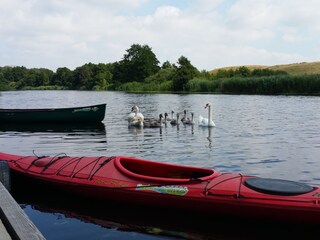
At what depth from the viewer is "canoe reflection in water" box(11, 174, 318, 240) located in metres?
6.01

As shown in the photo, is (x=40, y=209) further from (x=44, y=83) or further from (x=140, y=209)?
(x=44, y=83)

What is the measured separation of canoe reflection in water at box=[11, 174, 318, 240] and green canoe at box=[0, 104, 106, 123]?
40.8 ft

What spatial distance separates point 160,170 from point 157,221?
4.39 ft

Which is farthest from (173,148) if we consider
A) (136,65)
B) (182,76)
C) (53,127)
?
(136,65)

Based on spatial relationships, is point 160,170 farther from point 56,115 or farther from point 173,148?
point 56,115

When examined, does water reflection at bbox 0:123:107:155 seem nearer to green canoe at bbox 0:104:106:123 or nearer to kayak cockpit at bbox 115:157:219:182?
green canoe at bbox 0:104:106:123

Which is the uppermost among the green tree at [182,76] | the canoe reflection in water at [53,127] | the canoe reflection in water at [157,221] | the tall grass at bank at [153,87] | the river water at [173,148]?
the green tree at [182,76]

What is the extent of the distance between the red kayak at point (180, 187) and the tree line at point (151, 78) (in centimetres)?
4064

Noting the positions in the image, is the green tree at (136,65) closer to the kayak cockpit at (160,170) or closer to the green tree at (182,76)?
the green tree at (182,76)

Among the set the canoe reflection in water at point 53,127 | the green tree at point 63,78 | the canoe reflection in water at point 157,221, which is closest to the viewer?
the canoe reflection in water at point 157,221

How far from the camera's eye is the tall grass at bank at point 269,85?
44.8m

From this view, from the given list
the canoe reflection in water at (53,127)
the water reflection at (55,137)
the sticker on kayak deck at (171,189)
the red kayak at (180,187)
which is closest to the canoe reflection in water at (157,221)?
the red kayak at (180,187)

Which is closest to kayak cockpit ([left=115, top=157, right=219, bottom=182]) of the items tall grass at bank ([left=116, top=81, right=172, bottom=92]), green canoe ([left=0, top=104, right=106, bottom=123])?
green canoe ([left=0, top=104, right=106, bottom=123])

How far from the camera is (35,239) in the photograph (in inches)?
144
